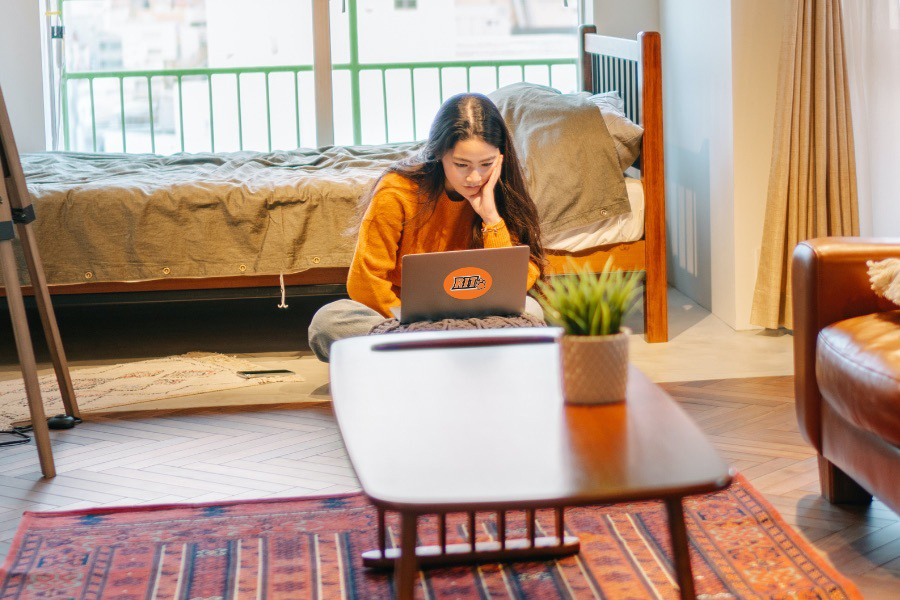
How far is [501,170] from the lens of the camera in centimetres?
265

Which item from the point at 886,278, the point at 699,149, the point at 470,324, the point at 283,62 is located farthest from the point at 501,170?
the point at 283,62

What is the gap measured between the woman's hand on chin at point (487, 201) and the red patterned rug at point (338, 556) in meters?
0.79

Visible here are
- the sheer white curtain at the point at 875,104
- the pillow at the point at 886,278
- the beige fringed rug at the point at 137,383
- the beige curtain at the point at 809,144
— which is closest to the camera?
the pillow at the point at 886,278

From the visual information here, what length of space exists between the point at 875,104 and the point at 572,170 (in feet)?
3.32

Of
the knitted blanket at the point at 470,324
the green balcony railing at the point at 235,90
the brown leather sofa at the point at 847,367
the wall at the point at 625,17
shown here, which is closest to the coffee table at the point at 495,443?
the knitted blanket at the point at 470,324

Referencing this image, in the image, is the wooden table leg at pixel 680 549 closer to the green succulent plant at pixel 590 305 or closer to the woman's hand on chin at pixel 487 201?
the green succulent plant at pixel 590 305

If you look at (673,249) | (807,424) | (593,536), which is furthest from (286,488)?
(673,249)

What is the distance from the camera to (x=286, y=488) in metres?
2.35

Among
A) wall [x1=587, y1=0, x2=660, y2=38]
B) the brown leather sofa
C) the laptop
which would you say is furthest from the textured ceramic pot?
wall [x1=587, y1=0, x2=660, y2=38]

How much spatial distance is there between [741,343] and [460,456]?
8.38ft

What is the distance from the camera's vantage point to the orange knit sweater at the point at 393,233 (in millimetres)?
2715

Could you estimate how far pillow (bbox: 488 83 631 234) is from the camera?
3.64 metres

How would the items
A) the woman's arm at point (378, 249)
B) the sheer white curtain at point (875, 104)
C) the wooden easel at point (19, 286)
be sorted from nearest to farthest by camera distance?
the wooden easel at point (19, 286)
the woman's arm at point (378, 249)
the sheer white curtain at point (875, 104)

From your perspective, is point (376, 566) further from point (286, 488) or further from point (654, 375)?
point (654, 375)
